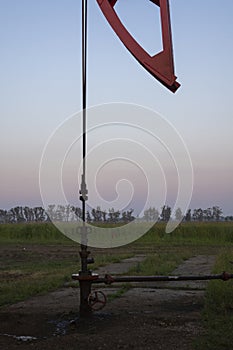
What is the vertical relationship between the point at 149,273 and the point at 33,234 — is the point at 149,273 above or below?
below

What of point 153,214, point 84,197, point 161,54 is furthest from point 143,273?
point 161,54

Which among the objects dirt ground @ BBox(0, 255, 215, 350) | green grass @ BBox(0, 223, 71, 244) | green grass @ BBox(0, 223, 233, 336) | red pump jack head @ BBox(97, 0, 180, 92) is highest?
red pump jack head @ BBox(97, 0, 180, 92)

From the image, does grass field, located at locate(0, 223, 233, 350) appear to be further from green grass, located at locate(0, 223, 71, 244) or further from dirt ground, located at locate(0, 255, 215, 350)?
green grass, located at locate(0, 223, 71, 244)

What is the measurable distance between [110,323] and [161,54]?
2939mm

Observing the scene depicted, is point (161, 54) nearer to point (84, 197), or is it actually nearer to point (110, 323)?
point (84, 197)

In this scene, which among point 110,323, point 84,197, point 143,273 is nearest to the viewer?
point 110,323

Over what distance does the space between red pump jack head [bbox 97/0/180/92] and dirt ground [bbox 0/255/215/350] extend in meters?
2.34

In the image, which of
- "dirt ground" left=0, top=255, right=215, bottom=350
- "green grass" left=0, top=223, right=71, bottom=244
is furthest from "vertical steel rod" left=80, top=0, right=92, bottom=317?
"green grass" left=0, top=223, right=71, bottom=244

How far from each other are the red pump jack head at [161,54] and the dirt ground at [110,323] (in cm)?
234

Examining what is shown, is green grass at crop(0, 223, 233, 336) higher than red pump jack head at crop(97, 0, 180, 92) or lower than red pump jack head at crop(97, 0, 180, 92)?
lower

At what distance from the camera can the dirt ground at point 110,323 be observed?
496cm

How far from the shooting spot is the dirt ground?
4.96m

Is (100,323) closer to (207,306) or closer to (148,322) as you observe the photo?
(148,322)

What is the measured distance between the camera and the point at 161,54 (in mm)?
4453
